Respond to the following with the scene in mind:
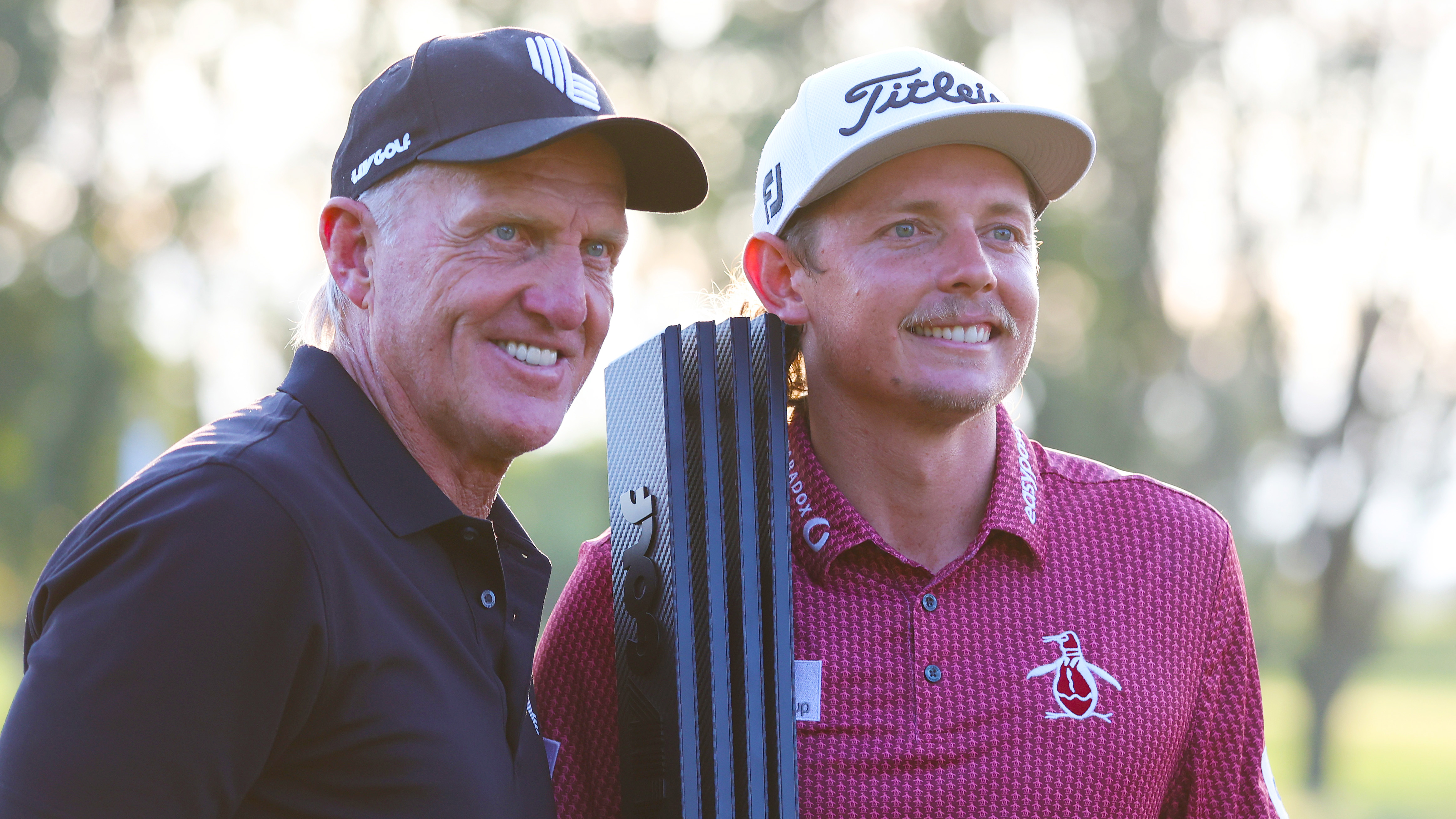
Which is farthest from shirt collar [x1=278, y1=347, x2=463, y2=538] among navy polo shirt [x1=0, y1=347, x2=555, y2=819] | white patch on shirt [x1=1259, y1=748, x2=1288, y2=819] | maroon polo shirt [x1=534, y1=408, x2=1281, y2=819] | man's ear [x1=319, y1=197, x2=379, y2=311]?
white patch on shirt [x1=1259, y1=748, x2=1288, y2=819]

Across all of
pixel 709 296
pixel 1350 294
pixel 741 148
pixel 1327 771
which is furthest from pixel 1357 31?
pixel 709 296

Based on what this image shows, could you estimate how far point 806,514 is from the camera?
8.20ft

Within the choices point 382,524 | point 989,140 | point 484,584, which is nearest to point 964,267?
point 989,140

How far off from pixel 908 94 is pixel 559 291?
832mm

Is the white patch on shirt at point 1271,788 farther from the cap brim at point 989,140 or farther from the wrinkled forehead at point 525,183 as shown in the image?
the wrinkled forehead at point 525,183

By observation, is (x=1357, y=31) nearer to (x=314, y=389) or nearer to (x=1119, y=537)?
(x=1119, y=537)

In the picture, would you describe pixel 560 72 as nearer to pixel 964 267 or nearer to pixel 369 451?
pixel 369 451

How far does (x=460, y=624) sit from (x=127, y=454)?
10.2 m

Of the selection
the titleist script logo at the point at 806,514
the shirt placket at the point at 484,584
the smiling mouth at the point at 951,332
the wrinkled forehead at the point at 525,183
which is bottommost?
the shirt placket at the point at 484,584

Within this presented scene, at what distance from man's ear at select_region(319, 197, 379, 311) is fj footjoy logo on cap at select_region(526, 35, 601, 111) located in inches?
14.3

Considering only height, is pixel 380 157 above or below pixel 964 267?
above

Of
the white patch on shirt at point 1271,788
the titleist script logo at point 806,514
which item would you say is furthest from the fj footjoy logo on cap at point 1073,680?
the titleist script logo at point 806,514

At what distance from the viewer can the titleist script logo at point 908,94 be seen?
7.91 ft

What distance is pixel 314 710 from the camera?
1.66 meters
